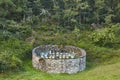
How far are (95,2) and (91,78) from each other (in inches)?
577

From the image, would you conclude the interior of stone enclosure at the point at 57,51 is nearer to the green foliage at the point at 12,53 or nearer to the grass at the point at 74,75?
the green foliage at the point at 12,53

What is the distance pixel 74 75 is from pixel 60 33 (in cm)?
842

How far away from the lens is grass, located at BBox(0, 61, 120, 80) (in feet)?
77.6

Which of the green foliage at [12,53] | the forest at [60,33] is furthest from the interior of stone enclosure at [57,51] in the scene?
the green foliage at [12,53]

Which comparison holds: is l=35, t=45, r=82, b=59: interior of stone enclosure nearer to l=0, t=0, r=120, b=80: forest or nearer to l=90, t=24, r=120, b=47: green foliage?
l=0, t=0, r=120, b=80: forest

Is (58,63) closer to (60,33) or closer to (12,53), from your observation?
(12,53)

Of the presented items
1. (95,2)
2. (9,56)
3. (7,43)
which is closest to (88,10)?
(95,2)

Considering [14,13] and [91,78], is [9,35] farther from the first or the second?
[91,78]

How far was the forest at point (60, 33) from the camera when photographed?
24.9 metres

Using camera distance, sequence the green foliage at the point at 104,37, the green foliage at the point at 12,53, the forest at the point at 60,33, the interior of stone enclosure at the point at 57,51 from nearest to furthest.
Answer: the green foliage at the point at 12,53
the forest at the point at 60,33
the interior of stone enclosure at the point at 57,51
the green foliage at the point at 104,37

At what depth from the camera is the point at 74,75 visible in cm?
2534

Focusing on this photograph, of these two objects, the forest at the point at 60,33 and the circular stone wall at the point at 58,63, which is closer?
the forest at the point at 60,33

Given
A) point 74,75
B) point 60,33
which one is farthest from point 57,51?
point 74,75

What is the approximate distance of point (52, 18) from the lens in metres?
36.0
